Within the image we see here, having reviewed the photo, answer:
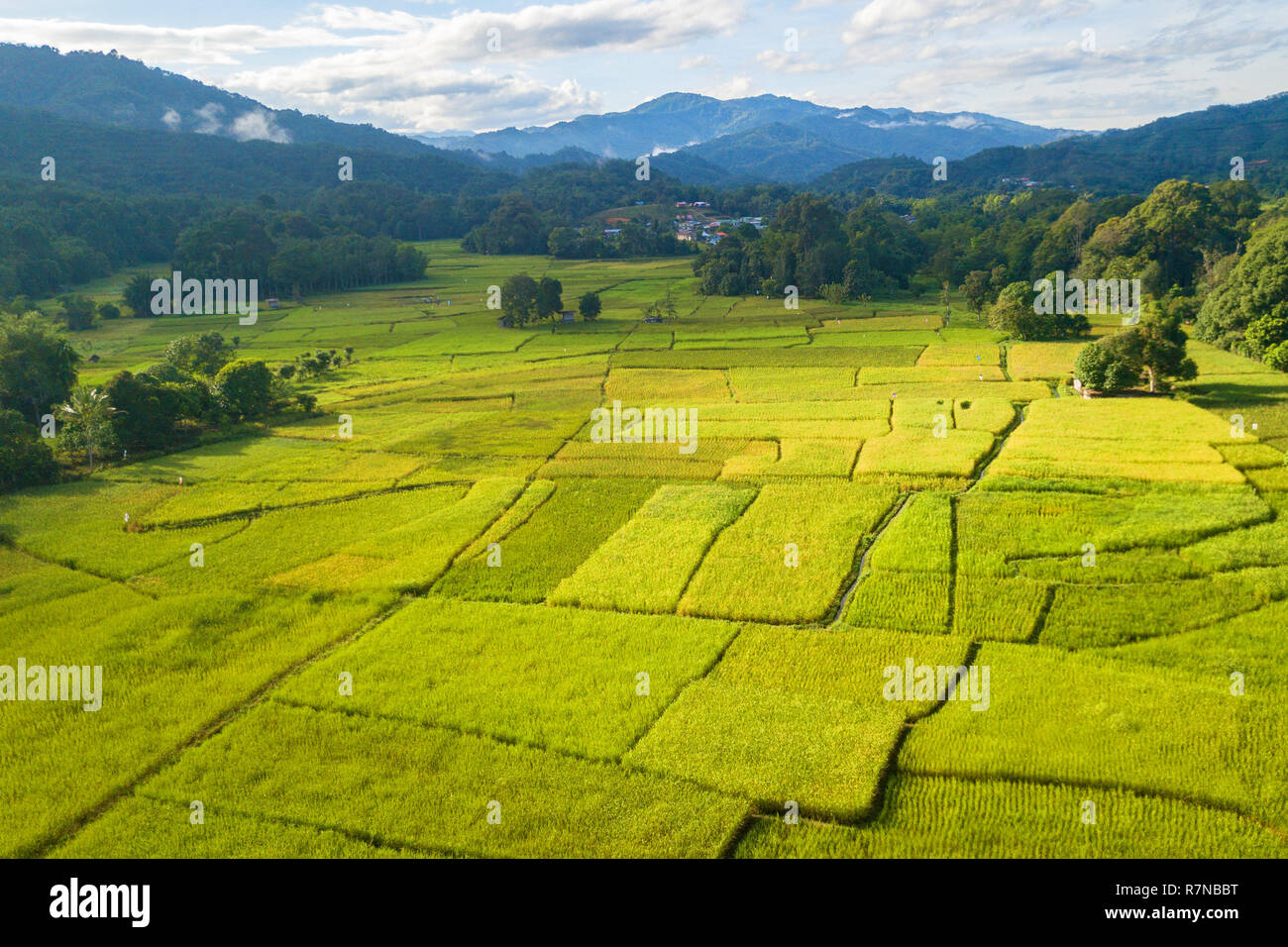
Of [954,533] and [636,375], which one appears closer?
[954,533]

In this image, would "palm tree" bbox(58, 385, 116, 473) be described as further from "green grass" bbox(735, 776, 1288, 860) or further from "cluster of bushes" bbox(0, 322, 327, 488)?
"green grass" bbox(735, 776, 1288, 860)

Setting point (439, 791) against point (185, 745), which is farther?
point (185, 745)

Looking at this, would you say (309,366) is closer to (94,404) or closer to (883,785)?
(94,404)

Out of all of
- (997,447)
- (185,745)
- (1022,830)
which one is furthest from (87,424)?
(997,447)

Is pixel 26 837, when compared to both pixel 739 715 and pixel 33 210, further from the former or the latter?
pixel 33 210

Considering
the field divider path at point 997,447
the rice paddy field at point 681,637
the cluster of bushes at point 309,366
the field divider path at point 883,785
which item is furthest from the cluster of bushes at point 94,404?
the field divider path at point 997,447

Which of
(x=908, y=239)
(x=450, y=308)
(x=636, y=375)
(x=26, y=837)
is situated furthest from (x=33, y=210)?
(x=26, y=837)
